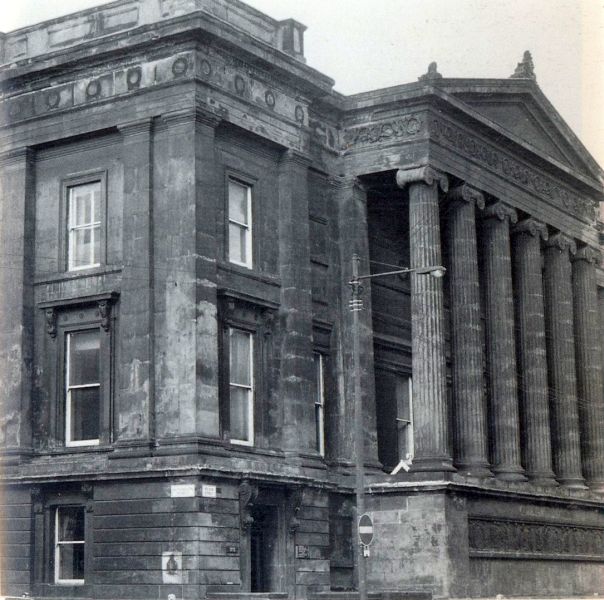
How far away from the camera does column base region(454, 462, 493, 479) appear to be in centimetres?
4203

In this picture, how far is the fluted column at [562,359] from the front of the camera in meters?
48.5

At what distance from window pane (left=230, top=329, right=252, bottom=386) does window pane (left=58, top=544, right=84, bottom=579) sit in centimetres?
618

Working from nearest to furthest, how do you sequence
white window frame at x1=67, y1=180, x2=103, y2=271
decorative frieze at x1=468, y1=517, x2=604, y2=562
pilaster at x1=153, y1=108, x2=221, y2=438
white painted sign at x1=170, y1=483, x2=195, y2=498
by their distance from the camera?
white painted sign at x1=170, y1=483, x2=195, y2=498
pilaster at x1=153, y1=108, x2=221, y2=438
white window frame at x1=67, y1=180, x2=103, y2=271
decorative frieze at x1=468, y1=517, x2=604, y2=562

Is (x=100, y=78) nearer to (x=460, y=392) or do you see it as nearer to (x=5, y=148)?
(x=5, y=148)

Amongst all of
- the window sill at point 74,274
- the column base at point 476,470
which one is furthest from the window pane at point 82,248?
the column base at point 476,470

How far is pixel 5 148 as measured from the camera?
39.5 meters

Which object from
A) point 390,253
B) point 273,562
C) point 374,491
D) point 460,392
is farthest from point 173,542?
point 390,253

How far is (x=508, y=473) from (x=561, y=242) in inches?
391

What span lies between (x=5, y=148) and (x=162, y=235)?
6.38m

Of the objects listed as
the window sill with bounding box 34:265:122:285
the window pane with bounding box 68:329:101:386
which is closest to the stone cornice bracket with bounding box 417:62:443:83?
the window sill with bounding box 34:265:122:285

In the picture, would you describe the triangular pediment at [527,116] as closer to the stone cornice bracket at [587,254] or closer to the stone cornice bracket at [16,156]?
the stone cornice bracket at [587,254]

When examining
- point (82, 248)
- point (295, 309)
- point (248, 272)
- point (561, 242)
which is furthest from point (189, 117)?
point (561, 242)

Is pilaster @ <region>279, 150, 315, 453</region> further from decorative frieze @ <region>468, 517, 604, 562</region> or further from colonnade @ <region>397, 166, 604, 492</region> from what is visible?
decorative frieze @ <region>468, 517, 604, 562</region>

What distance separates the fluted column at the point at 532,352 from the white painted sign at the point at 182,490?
625 inches
